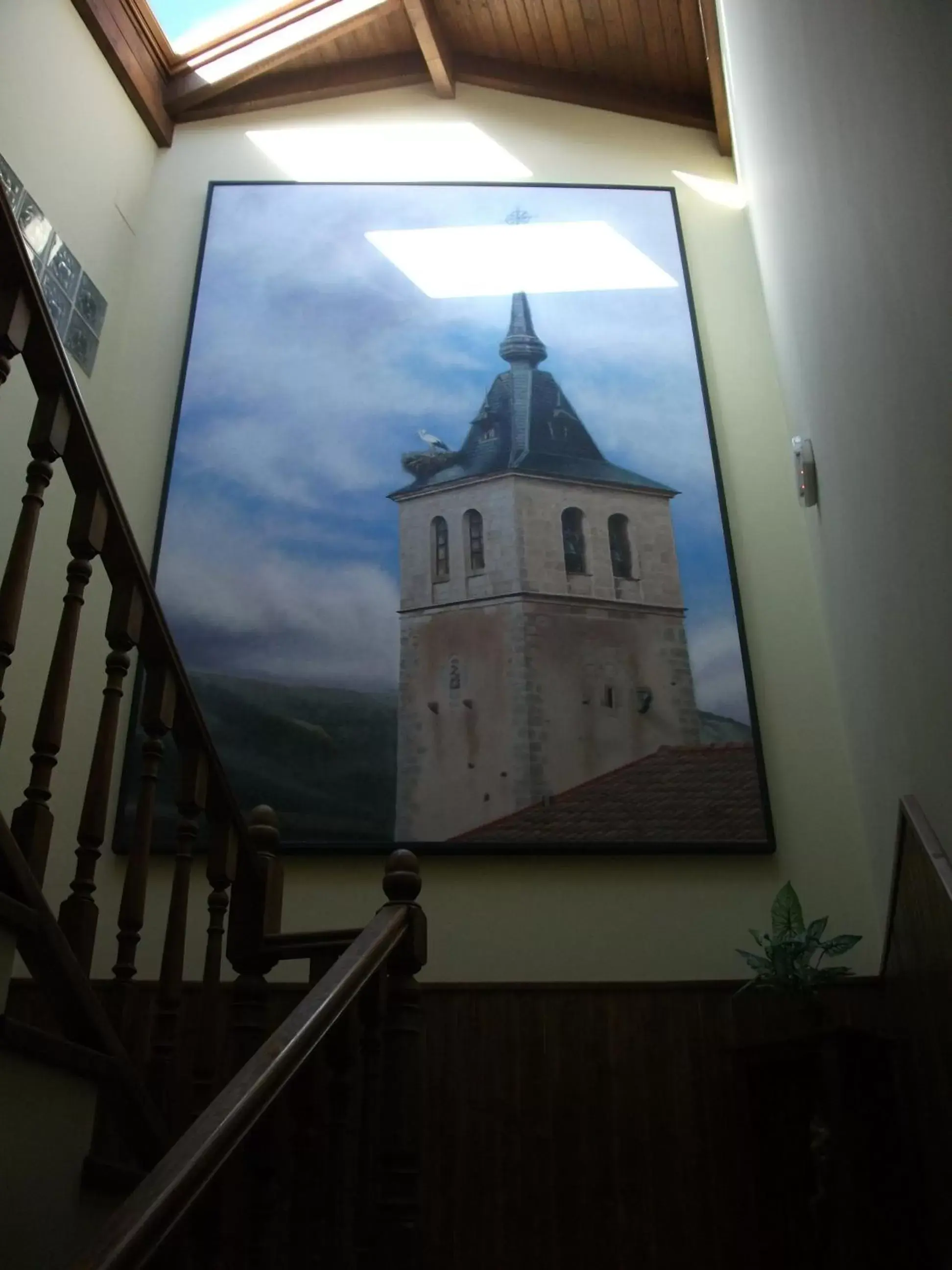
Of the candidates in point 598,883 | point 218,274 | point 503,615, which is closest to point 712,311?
point 503,615

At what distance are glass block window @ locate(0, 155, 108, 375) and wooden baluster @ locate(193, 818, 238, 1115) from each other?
268 cm

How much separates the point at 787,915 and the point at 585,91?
4.43 metres

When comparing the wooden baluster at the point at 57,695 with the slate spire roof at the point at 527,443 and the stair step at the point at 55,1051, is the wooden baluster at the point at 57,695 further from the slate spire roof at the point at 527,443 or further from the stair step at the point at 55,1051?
the slate spire roof at the point at 527,443

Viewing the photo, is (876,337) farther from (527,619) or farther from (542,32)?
(542,32)

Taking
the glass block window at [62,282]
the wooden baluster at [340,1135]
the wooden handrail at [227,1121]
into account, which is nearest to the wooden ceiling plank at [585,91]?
the glass block window at [62,282]

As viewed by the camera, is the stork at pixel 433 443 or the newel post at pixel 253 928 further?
the stork at pixel 433 443

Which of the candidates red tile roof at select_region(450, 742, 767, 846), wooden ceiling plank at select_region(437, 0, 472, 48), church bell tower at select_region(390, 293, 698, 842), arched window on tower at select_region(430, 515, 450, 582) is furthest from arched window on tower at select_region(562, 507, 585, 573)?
wooden ceiling plank at select_region(437, 0, 472, 48)

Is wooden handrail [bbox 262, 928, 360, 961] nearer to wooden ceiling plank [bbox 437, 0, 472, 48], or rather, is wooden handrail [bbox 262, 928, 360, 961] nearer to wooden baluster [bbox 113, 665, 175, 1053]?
wooden baluster [bbox 113, 665, 175, 1053]

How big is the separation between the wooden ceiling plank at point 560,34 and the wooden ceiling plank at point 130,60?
1981 millimetres

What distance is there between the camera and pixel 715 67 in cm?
518

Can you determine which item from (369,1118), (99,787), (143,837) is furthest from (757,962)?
(99,787)

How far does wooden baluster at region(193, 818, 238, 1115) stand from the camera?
2.05 meters

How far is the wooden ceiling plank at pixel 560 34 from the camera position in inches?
213

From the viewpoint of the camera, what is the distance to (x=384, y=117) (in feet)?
18.7
